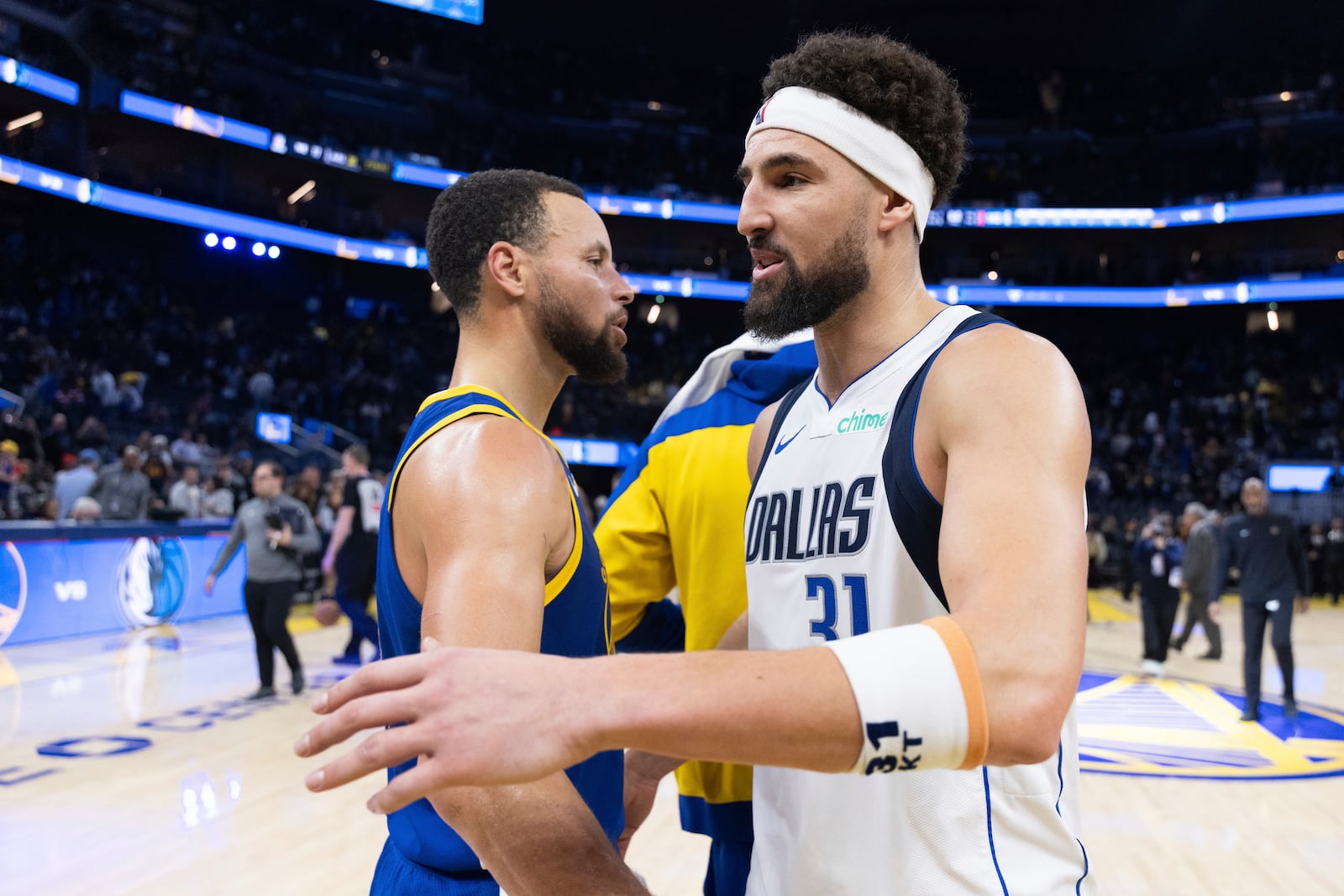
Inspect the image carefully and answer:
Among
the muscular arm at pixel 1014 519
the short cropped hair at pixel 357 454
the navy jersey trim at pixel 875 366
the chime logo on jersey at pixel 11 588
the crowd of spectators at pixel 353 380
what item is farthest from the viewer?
the crowd of spectators at pixel 353 380

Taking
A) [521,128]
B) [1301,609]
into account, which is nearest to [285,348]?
[521,128]

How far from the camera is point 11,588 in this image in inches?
364

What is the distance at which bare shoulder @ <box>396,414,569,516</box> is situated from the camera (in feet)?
4.92

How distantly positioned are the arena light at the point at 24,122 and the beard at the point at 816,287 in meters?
23.4

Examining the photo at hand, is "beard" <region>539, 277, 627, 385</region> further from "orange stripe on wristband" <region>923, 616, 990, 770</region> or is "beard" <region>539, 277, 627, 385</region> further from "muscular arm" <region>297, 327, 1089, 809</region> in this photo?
"orange stripe on wristband" <region>923, 616, 990, 770</region>

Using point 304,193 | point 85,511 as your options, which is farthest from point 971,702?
point 304,193

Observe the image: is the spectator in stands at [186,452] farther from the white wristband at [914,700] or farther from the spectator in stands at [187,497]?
the white wristband at [914,700]

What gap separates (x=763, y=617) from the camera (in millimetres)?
1683

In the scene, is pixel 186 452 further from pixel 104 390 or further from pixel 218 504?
pixel 218 504

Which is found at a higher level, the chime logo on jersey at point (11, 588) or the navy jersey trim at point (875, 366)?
the navy jersey trim at point (875, 366)

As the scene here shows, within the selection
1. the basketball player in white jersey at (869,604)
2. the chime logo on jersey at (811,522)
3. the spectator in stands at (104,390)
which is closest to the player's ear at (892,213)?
the basketball player in white jersey at (869,604)

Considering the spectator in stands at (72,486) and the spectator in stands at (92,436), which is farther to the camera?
the spectator in stands at (92,436)

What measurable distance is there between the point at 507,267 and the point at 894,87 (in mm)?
866

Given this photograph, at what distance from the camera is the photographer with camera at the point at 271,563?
311 inches
